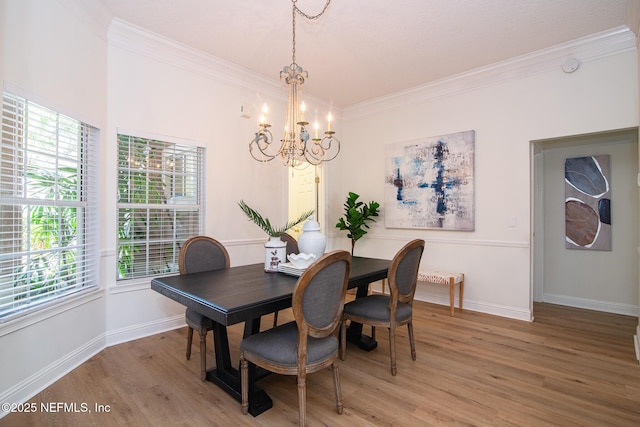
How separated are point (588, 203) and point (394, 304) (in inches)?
132

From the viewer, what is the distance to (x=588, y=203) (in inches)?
160

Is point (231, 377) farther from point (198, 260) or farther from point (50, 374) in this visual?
point (50, 374)

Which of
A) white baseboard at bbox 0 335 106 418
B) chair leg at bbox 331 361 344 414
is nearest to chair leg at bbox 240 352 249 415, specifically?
chair leg at bbox 331 361 344 414

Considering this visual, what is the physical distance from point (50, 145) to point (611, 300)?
235 inches

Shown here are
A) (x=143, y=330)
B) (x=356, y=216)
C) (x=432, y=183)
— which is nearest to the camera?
(x=143, y=330)

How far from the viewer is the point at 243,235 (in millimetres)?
3988

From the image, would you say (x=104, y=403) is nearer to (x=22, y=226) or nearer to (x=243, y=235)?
(x=22, y=226)

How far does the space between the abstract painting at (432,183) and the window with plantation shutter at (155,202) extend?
2.65 metres

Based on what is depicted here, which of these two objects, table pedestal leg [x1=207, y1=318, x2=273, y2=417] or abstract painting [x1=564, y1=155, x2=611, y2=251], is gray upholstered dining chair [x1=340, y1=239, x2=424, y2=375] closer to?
table pedestal leg [x1=207, y1=318, x2=273, y2=417]

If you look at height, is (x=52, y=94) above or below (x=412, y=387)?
above

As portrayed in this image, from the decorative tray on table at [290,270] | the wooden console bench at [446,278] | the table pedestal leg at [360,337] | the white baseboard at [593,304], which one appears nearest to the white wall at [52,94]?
the decorative tray on table at [290,270]

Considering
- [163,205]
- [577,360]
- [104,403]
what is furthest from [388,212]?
[104,403]

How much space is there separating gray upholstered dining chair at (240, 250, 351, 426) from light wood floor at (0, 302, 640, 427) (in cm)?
29

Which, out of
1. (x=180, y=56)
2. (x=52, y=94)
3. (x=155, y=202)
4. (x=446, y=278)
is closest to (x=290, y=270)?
(x=155, y=202)
